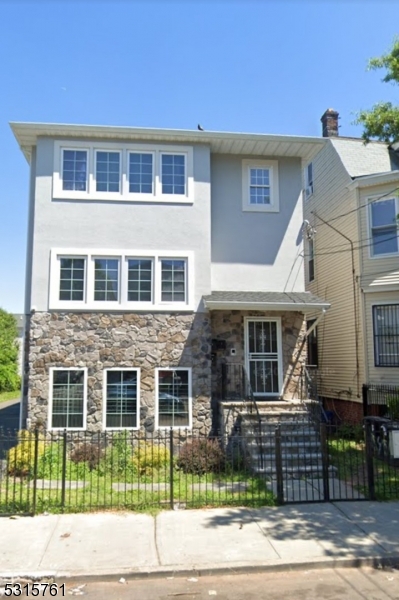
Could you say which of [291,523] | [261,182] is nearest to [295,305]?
[261,182]

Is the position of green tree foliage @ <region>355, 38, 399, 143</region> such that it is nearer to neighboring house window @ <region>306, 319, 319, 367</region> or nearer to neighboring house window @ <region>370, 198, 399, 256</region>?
neighboring house window @ <region>370, 198, 399, 256</region>

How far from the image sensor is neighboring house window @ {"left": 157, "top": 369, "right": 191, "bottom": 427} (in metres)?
11.8

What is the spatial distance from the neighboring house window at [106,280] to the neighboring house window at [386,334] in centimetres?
804

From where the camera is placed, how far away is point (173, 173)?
498 inches

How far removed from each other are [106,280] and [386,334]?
28.1 ft

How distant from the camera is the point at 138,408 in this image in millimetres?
11688

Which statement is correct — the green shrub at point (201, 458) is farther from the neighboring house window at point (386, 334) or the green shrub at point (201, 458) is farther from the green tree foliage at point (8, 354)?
the green tree foliage at point (8, 354)

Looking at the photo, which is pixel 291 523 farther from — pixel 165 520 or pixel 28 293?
pixel 28 293

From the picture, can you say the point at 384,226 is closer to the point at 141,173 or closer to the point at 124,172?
the point at 141,173

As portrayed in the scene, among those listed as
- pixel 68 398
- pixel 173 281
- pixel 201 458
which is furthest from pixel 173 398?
pixel 173 281

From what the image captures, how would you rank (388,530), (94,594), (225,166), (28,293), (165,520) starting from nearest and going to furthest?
(94,594), (388,530), (165,520), (28,293), (225,166)

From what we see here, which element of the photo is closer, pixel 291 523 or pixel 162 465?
pixel 291 523

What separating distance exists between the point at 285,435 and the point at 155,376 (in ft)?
11.4

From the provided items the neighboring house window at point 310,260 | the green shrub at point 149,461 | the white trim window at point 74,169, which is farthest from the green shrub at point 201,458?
the neighboring house window at point 310,260
